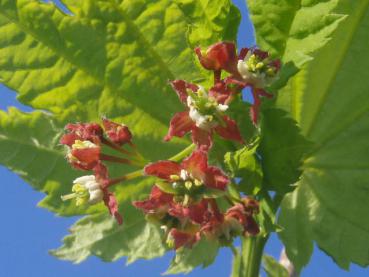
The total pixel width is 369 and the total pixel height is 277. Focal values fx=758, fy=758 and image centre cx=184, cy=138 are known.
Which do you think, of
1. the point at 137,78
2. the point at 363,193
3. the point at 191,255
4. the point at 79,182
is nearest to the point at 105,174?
the point at 79,182

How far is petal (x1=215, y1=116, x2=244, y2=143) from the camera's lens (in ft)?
6.25

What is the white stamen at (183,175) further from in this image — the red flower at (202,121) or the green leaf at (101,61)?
the green leaf at (101,61)

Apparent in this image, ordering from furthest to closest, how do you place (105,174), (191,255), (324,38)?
(191,255), (105,174), (324,38)

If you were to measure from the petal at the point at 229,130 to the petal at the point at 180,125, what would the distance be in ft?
0.24

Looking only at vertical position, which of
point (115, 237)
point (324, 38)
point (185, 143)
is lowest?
point (115, 237)

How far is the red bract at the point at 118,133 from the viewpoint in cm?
203

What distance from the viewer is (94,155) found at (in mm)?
2006

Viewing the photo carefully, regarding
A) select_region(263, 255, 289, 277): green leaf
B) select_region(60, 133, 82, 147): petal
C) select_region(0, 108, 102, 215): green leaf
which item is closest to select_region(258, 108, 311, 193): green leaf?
select_region(60, 133, 82, 147): petal

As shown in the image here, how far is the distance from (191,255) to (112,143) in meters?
0.61

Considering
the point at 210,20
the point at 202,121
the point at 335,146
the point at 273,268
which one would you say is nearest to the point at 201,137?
the point at 202,121

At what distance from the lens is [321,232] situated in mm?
2287

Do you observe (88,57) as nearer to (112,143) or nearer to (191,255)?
(112,143)

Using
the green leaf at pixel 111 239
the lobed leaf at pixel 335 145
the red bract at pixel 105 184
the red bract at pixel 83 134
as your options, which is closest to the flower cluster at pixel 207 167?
the red bract at pixel 105 184

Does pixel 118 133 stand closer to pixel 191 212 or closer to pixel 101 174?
pixel 101 174
